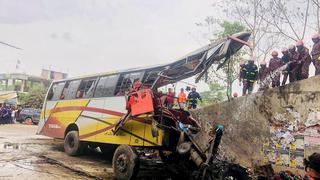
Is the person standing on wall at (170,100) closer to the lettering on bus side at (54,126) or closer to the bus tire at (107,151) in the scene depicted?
the bus tire at (107,151)

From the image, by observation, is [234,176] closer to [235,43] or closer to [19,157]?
[235,43]

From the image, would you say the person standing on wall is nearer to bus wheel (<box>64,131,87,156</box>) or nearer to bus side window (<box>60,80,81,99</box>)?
bus wheel (<box>64,131,87,156</box>)

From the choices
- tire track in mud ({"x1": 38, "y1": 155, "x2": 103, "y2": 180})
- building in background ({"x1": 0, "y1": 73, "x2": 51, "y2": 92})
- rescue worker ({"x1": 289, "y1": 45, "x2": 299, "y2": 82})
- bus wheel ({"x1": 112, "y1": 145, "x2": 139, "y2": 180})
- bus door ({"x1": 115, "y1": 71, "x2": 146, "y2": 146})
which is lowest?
tire track in mud ({"x1": 38, "y1": 155, "x2": 103, "y2": 180})

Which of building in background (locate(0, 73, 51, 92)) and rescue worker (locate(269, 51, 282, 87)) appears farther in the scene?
building in background (locate(0, 73, 51, 92))

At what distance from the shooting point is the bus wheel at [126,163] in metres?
7.81

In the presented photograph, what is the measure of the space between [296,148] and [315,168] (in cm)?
398

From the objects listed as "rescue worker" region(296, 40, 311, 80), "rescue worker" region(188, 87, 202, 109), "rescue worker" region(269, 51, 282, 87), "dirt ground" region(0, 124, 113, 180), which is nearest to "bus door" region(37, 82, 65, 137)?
"dirt ground" region(0, 124, 113, 180)

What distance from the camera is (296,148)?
751 centimetres

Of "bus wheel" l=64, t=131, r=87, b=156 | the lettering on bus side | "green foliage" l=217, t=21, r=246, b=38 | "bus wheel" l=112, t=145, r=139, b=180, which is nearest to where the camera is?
"bus wheel" l=112, t=145, r=139, b=180

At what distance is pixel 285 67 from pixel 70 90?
7483 millimetres

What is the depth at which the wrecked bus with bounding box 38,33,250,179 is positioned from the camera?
7.59 meters

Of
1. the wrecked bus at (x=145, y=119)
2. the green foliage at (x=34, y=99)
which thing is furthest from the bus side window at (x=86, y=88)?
the green foliage at (x=34, y=99)

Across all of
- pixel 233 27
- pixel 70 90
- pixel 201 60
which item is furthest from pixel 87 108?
pixel 233 27

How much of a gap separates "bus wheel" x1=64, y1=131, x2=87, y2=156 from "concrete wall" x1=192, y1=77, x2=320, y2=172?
487cm
